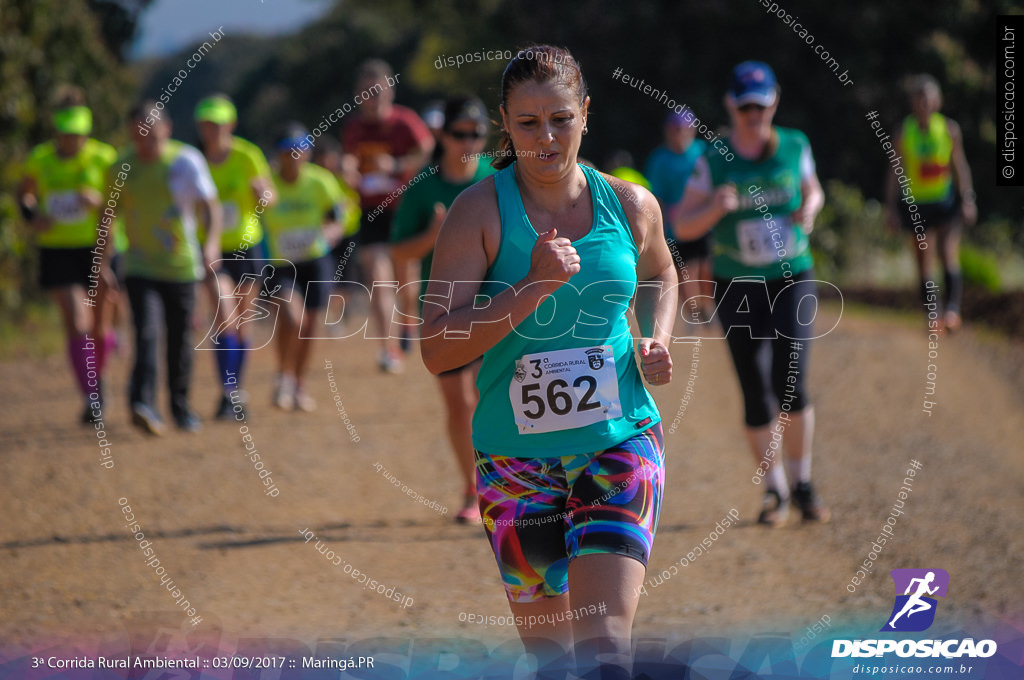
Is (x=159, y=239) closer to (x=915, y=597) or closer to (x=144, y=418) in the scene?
(x=144, y=418)

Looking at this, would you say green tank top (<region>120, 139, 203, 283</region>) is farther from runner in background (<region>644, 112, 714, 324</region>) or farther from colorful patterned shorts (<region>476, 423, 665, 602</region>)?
colorful patterned shorts (<region>476, 423, 665, 602</region>)

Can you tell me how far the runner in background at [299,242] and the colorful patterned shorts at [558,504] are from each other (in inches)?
243

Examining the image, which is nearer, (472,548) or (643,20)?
(472,548)

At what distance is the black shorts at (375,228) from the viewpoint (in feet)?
34.2

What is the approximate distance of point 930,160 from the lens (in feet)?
34.5

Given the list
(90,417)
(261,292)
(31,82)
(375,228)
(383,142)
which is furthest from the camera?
(31,82)

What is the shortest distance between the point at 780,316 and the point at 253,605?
2747mm

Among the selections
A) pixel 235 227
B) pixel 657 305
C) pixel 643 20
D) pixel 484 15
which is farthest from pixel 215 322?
pixel 484 15

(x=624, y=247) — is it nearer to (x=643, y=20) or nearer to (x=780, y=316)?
(x=780, y=316)

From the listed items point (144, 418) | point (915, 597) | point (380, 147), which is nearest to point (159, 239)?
point (144, 418)

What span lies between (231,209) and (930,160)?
20.4 feet

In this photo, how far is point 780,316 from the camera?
5.51m

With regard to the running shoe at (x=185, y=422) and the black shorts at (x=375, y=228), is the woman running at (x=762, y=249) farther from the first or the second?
the black shorts at (x=375, y=228)

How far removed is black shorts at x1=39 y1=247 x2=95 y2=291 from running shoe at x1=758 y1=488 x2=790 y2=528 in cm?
510
